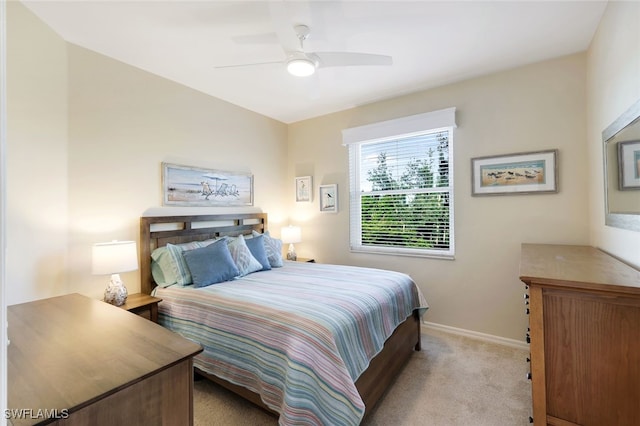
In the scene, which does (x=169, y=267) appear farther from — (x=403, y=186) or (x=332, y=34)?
(x=403, y=186)

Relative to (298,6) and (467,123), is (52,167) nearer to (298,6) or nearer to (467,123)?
(298,6)

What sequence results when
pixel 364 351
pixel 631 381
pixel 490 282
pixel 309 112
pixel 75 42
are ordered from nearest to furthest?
pixel 631 381 < pixel 364 351 < pixel 75 42 < pixel 490 282 < pixel 309 112

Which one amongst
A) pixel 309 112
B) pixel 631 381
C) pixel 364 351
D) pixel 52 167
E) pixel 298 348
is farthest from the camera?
pixel 309 112

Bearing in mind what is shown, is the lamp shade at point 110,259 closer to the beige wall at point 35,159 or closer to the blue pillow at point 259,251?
the beige wall at point 35,159

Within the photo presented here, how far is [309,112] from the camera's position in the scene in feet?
13.1

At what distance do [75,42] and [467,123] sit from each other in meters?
3.68

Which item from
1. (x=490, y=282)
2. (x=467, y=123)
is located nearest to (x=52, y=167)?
(x=467, y=123)

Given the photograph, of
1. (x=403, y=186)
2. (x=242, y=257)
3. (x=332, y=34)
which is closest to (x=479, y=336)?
(x=403, y=186)

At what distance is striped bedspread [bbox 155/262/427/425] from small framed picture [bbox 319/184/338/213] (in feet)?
5.01

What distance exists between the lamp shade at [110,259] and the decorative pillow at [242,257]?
0.90 metres

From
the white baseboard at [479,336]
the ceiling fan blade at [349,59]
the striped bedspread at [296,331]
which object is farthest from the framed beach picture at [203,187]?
the white baseboard at [479,336]

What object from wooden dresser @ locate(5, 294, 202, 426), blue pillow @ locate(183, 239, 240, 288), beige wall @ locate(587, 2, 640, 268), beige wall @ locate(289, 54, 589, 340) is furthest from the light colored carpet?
beige wall @ locate(587, 2, 640, 268)

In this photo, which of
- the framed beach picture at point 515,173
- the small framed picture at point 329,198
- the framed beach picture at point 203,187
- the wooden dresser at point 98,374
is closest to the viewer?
the wooden dresser at point 98,374

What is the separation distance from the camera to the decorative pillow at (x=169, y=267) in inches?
100
